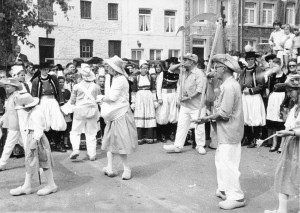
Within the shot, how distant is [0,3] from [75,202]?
8.14 metres

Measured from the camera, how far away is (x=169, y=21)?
33969 mm

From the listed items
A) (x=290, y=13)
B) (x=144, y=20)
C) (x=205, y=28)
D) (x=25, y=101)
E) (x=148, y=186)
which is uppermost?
(x=290, y=13)

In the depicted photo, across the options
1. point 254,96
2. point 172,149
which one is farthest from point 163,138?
point 254,96

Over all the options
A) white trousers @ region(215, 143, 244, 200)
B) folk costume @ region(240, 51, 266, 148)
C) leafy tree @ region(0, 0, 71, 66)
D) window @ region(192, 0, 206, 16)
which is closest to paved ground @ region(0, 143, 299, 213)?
white trousers @ region(215, 143, 244, 200)

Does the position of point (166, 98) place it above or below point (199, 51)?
below

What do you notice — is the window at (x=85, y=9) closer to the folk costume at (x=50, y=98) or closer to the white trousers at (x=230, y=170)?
the folk costume at (x=50, y=98)

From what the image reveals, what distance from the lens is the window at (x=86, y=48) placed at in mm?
31438

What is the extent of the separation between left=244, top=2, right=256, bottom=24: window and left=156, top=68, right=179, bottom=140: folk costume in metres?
26.6

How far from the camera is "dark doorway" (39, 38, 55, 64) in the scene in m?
30.0

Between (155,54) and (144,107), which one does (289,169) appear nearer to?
(144,107)

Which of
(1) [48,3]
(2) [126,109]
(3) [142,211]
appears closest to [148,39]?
(1) [48,3]

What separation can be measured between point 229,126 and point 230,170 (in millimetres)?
594

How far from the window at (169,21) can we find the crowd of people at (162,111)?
2136 centimetres

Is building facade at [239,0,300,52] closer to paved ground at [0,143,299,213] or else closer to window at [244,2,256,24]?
window at [244,2,256,24]
